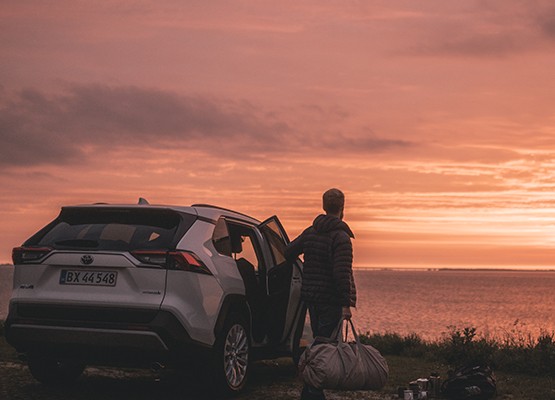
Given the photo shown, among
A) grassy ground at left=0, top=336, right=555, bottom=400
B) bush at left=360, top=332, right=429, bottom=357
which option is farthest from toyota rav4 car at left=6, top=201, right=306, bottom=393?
bush at left=360, top=332, right=429, bottom=357

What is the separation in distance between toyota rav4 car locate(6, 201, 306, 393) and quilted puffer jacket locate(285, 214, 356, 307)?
0.92 meters

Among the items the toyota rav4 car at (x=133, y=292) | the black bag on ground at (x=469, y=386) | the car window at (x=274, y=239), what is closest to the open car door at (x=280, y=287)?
the car window at (x=274, y=239)

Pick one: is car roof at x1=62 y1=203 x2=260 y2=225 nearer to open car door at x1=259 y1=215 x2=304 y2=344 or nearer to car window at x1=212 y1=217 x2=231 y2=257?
car window at x1=212 y1=217 x2=231 y2=257

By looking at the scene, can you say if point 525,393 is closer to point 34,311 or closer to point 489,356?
point 489,356

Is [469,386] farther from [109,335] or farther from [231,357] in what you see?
[109,335]

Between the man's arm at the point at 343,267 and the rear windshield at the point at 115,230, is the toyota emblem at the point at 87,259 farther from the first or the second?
the man's arm at the point at 343,267

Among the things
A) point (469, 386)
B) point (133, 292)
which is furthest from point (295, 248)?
point (469, 386)

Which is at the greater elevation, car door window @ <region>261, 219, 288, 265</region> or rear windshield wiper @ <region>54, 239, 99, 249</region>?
car door window @ <region>261, 219, 288, 265</region>

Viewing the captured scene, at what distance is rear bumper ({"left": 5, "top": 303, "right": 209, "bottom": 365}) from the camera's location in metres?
7.83

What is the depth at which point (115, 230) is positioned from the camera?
27.4ft

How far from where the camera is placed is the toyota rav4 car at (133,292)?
7879 mm

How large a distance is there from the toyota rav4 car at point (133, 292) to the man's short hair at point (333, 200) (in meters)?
1.23

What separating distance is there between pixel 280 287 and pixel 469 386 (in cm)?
247

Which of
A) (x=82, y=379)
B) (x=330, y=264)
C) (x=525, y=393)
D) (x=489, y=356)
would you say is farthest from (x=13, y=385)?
(x=489, y=356)
